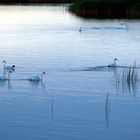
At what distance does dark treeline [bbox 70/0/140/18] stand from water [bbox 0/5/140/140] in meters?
19.3

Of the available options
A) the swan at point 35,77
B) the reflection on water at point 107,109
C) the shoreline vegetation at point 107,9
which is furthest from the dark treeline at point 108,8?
the reflection on water at point 107,109

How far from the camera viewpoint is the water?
45.8 ft

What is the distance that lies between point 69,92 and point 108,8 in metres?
39.6

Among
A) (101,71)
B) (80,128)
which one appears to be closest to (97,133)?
(80,128)

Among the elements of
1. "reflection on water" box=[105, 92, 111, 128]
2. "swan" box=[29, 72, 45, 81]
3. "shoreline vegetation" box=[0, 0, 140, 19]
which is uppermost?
"shoreline vegetation" box=[0, 0, 140, 19]

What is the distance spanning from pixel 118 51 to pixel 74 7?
30.5 metres

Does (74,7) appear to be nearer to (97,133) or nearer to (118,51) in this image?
(118,51)

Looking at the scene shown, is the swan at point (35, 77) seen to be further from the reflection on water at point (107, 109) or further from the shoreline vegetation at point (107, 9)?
the shoreline vegetation at point (107, 9)

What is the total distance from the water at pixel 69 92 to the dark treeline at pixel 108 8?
1931 cm

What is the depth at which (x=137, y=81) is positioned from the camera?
781 inches

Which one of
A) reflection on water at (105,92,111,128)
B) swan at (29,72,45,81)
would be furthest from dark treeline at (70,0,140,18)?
reflection on water at (105,92,111,128)

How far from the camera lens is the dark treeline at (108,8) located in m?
55.4

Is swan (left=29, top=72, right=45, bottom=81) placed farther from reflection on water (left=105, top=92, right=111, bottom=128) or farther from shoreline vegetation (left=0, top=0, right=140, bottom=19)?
shoreline vegetation (left=0, top=0, right=140, bottom=19)

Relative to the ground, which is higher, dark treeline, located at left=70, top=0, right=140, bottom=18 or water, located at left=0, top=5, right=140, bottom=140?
dark treeline, located at left=70, top=0, right=140, bottom=18
